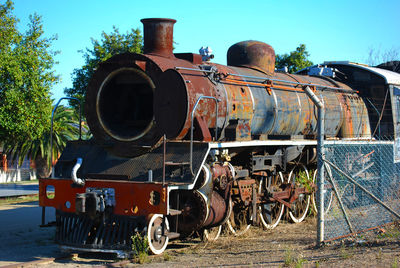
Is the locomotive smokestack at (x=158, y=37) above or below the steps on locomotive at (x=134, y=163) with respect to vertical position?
above

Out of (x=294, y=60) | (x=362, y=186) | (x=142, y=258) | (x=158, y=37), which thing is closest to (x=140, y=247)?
(x=142, y=258)

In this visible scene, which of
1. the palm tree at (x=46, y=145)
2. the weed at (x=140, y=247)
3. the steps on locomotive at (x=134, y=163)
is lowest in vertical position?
the weed at (x=140, y=247)

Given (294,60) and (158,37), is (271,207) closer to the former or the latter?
(158,37)

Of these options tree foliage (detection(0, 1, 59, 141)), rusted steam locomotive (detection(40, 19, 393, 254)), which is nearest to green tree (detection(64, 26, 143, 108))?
tree foliage (detection(0, 1, 59, 141))

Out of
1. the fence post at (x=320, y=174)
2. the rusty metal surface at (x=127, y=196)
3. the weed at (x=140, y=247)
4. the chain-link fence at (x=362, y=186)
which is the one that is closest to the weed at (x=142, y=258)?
the weed at (x=140, y=247)

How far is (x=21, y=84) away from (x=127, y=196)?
11853 mm

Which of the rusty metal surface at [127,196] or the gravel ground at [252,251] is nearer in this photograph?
the gravel ground at [252,251]

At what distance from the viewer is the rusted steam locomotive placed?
7633mm

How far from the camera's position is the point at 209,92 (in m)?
8.67

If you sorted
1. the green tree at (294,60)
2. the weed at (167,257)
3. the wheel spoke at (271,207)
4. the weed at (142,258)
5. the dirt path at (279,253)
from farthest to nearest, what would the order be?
the green tree at (294,60) → the wheel spoke at (271,207) → the weed at (167,257) → the weed at (142,258) → the dirt path at (279,253)

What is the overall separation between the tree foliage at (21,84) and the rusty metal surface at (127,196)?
1063 cm

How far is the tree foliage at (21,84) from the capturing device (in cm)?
1766

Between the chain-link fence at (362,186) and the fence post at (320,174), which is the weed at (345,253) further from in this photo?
the chain-link fence at (362,186)

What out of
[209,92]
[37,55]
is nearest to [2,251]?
[209,92]
